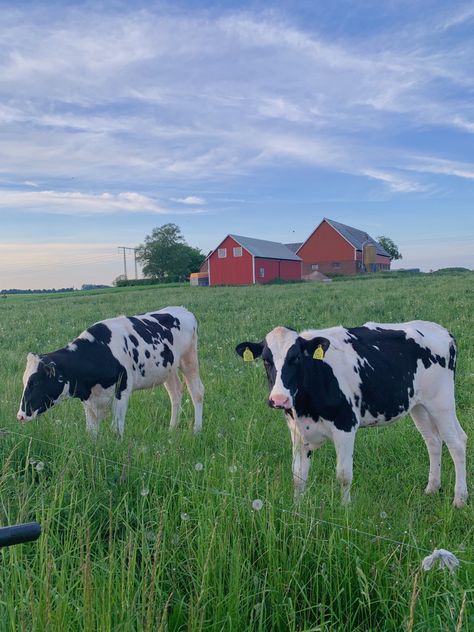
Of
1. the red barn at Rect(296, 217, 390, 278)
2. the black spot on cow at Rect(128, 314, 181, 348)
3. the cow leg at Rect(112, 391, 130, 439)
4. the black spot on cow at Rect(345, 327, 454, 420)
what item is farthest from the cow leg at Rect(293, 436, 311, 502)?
the red barn at Rect(296, 217, 390, 278)

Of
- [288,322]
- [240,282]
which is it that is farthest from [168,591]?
[240,282]

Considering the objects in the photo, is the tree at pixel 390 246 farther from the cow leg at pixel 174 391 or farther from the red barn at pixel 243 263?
the cow leg at pixel 174 391

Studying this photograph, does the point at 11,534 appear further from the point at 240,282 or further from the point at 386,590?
the point at 240,282

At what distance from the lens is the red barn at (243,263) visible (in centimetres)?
5809

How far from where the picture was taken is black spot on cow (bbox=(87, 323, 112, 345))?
6.78m

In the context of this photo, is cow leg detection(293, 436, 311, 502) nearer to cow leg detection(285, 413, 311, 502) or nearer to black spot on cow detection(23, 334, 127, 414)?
cow leg detection(285, 413, 311, 502)

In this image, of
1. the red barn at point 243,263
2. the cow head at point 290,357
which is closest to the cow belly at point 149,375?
the cow head at point 290,357

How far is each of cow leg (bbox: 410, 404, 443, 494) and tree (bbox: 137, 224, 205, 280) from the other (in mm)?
80577

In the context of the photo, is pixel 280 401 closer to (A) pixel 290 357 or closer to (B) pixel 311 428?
(A) pixel 290 357

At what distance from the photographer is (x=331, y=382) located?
4656 mm

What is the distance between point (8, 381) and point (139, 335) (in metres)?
2.43

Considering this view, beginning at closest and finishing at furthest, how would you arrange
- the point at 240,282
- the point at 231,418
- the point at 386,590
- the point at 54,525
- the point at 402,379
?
the point at 386,590 → the point at 54,525 → the point at 402,379 → the point at 231,418 → the point at 240,282

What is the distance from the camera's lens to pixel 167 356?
7.60 meters

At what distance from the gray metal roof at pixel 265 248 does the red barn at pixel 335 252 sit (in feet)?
8.13
